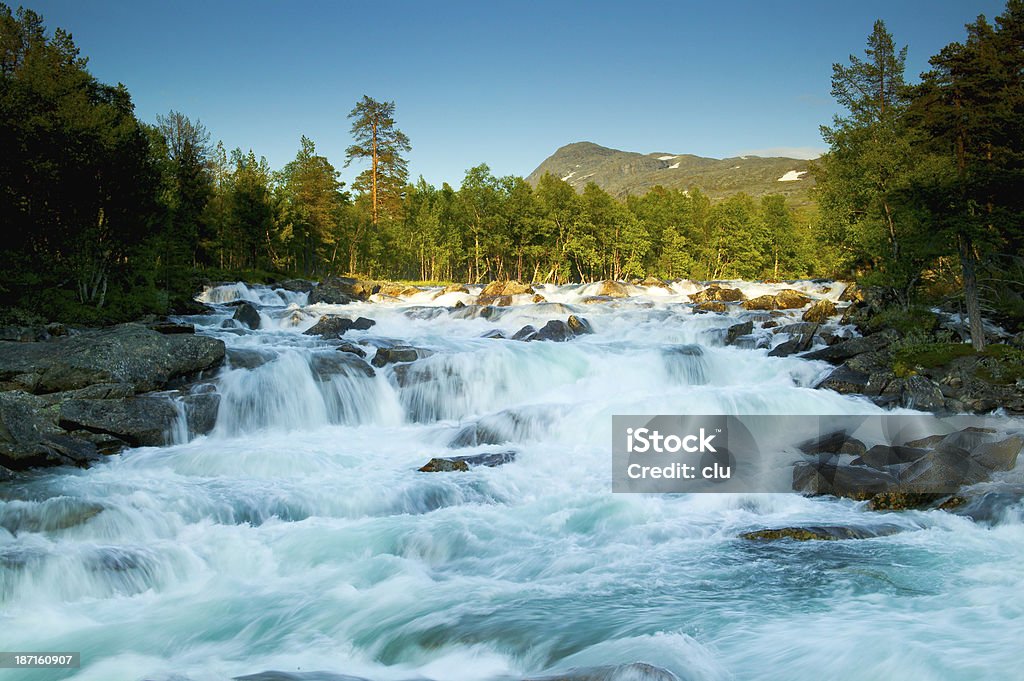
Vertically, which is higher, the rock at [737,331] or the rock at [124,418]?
the rock at [737,331]

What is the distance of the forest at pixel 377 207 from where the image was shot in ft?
63.1

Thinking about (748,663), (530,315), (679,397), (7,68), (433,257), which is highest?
(7,68)

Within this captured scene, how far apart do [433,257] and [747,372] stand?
51.6m

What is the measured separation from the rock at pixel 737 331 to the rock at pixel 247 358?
1772 cm

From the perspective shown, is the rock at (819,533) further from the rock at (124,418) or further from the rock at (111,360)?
the rock at (111,360)

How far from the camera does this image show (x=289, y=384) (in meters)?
16.5

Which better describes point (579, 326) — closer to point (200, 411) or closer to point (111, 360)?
point (200, 411)

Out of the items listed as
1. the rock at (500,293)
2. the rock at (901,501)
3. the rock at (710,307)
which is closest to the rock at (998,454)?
the rock at (901,501)

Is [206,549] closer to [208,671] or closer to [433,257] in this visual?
[208,671]

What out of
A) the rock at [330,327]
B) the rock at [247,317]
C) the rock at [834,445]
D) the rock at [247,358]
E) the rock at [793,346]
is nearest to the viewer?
the rock at [834,445]

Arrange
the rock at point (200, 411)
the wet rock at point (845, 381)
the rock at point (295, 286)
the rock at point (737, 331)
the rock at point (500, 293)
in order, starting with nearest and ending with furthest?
the rock at point (200, 411)
the wet rock at point (845, 381)
the rock at point (737, 331)
the rock at point (500, 293)
the rock at point (295, 286)

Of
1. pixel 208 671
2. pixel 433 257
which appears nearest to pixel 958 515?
pixel 208 671

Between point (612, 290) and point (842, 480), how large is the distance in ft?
118

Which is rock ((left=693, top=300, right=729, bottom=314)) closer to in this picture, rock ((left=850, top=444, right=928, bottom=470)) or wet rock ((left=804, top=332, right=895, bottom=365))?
wet rock ((left=804, top=332, right=895, bottom=365))
